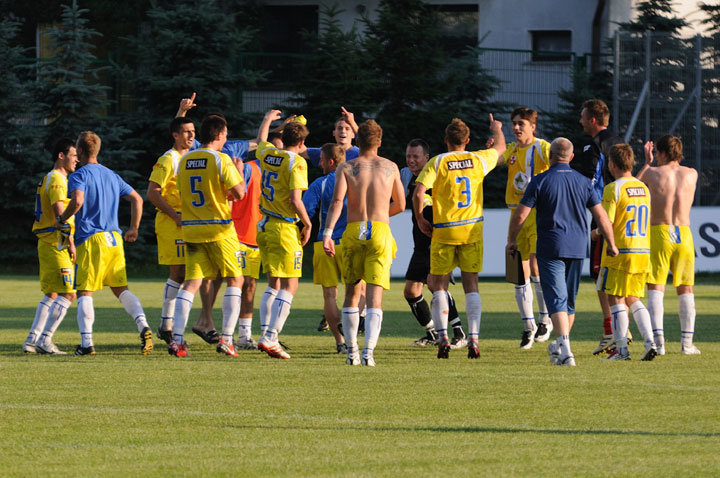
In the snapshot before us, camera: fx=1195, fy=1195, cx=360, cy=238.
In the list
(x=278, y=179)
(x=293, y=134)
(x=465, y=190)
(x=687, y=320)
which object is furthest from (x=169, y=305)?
(x=687, y=320)

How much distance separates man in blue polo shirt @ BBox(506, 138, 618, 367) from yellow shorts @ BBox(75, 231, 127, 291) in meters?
3.75

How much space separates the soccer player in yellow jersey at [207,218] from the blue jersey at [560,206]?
8.86ft

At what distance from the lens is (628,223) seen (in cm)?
1113

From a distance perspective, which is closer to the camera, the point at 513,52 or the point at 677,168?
the point at 677,168

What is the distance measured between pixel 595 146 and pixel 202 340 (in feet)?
15.5

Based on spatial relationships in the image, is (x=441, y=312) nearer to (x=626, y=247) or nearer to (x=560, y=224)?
(x=560, y=224)

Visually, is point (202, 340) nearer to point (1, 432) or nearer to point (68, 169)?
point (68, 169)

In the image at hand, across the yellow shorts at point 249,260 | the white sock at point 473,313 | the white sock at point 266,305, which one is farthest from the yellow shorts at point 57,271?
the white sock at point 473,313

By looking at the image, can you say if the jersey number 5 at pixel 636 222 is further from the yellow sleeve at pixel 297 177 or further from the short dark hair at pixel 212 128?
the short dark hair at pixel 212 128

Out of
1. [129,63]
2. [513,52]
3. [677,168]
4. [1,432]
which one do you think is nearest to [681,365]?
[677,168]

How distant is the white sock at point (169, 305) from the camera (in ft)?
39.6

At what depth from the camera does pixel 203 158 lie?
11.0m

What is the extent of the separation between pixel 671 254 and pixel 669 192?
61 cm

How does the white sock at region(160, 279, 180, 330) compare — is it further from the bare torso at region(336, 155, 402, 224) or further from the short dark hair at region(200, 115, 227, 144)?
the bare torso at region(336, 155, 402, 224)
